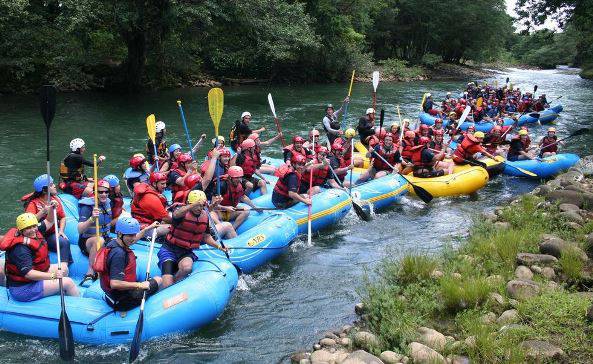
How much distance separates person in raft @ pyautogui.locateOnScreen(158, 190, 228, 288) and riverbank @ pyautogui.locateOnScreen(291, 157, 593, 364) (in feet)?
5.51

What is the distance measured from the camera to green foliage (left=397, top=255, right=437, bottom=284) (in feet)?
19.0

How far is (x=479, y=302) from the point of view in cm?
503

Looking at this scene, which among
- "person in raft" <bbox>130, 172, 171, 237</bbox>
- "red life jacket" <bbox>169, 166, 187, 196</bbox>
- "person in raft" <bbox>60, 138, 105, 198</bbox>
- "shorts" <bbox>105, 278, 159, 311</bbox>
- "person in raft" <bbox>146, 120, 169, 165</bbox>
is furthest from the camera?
"person in raft" <bbox>146, 120, 169, 165</bbox>

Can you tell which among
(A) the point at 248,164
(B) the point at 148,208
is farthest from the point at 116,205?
(A) the point at 248,164

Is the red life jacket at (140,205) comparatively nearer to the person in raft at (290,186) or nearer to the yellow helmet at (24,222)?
the yellow helmet at (24,222)

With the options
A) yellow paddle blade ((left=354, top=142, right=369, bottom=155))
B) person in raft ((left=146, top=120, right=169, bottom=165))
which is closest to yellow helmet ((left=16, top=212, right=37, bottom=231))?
person in raft ((left=146, top=120, right=169, bottom=165))

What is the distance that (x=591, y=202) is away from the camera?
7633mm

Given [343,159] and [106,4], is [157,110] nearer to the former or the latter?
[106,4]

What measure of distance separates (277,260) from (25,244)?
3384 mm

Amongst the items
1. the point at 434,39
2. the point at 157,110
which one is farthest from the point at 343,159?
the point at 434,39

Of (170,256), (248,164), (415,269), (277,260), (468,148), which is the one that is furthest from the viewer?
(468,148)

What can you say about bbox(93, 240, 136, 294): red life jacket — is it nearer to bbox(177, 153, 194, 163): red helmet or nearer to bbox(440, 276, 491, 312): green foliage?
bbox(177, 153, 194, 163): red helmet

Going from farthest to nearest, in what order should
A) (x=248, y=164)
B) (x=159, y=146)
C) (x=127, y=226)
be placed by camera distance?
(x=159, y=146)
(x=248, y=164)
(x=127, y=226)

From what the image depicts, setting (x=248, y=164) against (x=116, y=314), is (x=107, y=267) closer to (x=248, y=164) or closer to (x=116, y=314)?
(x=116, y=314)
